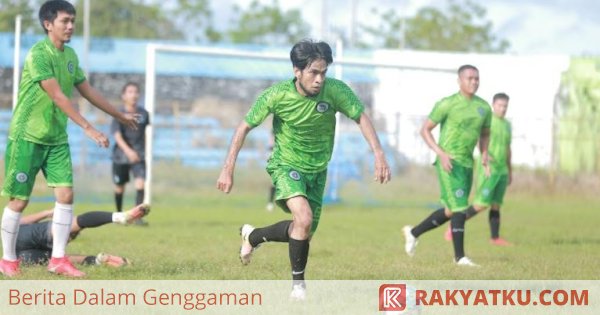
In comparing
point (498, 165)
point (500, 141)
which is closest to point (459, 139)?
point (498, 165)

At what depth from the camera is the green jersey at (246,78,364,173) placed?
29.0ft

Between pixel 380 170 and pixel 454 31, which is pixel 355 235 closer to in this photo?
pixel 380 170

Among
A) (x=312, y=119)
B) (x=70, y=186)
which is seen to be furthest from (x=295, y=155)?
(x=70, y=186)

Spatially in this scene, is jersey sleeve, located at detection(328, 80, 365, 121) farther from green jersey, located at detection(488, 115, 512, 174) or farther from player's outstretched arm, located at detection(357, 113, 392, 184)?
green jersey, located at detection(488, 115, 512, 174)

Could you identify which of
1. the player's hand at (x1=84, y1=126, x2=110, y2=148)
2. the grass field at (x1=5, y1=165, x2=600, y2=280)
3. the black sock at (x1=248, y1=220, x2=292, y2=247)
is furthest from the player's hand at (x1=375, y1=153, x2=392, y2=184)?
the player's hand at (x1=84, y1=126, x2=110, y2=148)

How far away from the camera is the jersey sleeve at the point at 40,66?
31.2ft

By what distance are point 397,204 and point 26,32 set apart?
8.74m

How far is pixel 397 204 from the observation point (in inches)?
985

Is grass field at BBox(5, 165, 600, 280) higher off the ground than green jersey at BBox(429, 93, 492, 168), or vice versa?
green jersey at BBox(429, 93, 492, 168)

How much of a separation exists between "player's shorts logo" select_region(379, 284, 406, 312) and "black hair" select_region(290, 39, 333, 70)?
2044 mm

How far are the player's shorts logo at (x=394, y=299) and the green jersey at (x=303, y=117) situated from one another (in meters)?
1.85

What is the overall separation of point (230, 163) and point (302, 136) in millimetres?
674

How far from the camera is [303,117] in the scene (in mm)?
8875

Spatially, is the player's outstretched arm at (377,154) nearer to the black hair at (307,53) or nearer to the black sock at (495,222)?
the black hair at (307,53)
